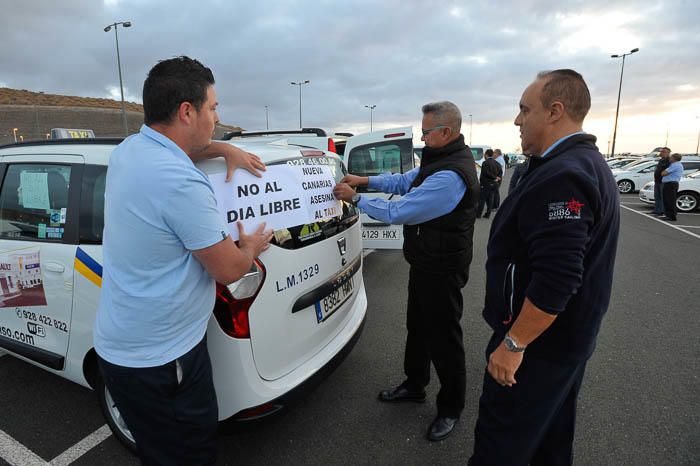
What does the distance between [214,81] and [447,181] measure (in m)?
1.32

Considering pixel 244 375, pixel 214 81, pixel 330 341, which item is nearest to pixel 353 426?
pixel 330 341

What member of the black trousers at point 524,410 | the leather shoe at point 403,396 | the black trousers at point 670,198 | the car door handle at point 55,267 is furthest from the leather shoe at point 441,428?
the black trousers at point 670,198

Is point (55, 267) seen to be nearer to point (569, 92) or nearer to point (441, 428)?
point (441, 428)

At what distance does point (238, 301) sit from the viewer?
5.78 feet

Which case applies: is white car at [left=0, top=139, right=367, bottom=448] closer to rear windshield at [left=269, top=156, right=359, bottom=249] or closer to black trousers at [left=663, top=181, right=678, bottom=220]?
rear windshield at [left=269, top=156, right=359, bottom=249]

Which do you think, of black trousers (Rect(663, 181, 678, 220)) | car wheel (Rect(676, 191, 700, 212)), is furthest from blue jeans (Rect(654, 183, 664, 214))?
car wheel (Rect(676, 191, 700, 212))

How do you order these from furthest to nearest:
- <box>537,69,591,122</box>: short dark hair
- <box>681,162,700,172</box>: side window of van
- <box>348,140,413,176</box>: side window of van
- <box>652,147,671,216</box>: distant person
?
<box>681,162,700,172</box>: side window of van, <box>652,147,671,216</box>: distant person, <box>348,140,413,176</box>: side window of van, <box>537,69,591,122</box>: short dark hair

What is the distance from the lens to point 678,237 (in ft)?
27.3

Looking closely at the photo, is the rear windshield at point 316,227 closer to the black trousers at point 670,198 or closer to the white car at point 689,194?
the black trousers at point 670,198

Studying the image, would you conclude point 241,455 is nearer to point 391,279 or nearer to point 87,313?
point 87,313

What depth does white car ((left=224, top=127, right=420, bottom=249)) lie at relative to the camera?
5.59m

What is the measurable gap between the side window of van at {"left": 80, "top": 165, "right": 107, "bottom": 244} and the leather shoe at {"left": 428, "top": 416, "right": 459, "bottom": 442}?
2234 mm

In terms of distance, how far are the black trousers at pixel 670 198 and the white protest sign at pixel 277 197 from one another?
11848 mm

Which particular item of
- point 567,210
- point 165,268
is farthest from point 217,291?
point 567,210
